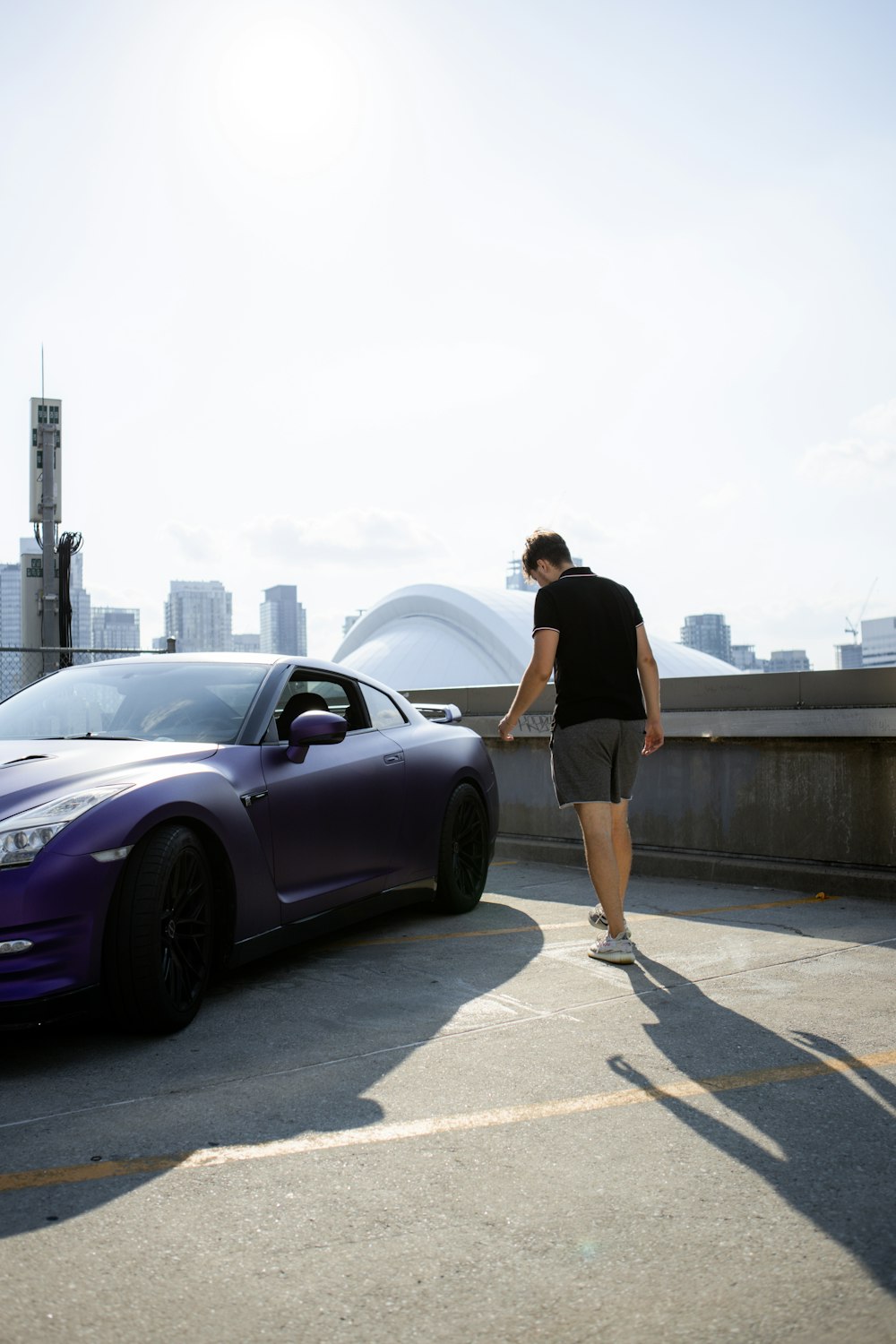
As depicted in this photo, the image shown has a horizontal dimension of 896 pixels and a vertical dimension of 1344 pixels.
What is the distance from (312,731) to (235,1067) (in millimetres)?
1534

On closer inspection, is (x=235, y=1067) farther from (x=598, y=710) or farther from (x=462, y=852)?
(x=462, y=852)

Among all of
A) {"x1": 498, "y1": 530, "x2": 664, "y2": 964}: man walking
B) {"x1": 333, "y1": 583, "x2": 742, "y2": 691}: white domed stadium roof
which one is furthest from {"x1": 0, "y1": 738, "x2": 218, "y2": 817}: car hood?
{"x1": 333, "y1": 583, "x2": 742, "y2": 691}: white domed stadium roof

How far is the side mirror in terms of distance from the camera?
4961mm

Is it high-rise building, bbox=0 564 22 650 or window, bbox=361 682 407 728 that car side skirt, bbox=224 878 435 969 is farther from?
high-rise building, bbox=0 564 22 650

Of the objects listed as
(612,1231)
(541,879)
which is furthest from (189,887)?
(541,879)

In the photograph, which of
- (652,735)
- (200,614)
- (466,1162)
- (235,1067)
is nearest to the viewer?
(466,1162)

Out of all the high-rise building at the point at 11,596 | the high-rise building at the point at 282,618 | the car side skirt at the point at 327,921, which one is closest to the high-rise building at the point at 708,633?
the high-rise building at the point at 282,618

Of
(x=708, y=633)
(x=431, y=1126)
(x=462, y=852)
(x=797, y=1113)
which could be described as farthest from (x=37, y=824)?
(x=708, y=633)

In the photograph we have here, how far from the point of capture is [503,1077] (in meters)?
3.62

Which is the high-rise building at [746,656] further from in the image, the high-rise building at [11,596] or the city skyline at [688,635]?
the high-rise building at [11,596]

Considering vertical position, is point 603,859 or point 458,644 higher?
point 458,644

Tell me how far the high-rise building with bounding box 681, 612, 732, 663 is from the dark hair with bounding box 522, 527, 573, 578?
502ft

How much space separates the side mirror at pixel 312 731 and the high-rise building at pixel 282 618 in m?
140

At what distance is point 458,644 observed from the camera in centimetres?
6147
